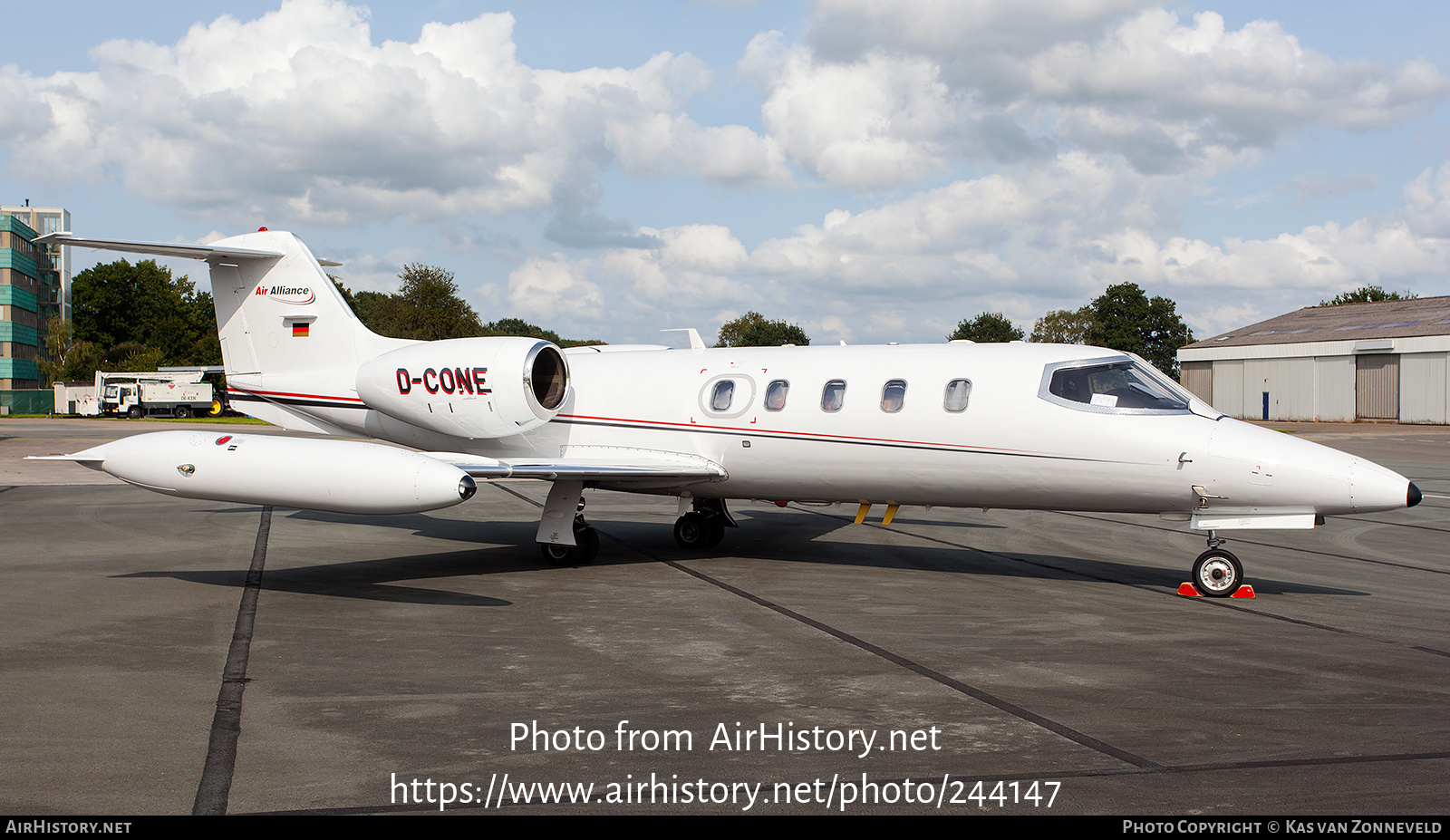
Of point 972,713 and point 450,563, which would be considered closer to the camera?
point 972,713

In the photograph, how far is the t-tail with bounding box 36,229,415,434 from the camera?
1503 cm

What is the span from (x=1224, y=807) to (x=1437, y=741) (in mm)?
2025

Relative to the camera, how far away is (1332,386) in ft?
205

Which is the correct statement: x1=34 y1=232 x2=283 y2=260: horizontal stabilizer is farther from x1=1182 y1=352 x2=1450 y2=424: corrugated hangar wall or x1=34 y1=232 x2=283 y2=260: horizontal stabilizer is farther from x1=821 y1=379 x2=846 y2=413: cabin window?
x1=1182 y1=352 x2=1450 y2=424: corrugated hangar wall

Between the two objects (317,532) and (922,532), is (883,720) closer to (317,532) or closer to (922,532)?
(922,532)

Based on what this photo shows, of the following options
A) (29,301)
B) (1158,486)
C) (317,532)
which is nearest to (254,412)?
(317,532)

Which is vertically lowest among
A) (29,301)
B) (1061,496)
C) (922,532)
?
(922,532)

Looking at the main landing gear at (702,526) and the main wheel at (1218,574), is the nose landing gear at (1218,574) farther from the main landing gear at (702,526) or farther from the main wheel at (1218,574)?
the main landing gear at (702,526)

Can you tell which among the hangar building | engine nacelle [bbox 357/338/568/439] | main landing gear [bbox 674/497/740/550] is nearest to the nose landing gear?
main landing gear [bbox 674/497/740/550]

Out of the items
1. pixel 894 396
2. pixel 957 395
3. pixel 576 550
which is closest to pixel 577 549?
pixel 576 550

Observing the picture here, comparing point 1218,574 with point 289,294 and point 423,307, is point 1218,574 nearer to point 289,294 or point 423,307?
point 289,294

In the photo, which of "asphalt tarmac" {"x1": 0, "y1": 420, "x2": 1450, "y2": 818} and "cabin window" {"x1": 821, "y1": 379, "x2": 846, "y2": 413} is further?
"cabin window" {"x1": 821, "y1": 379, "x2": 846, "y2": 413}

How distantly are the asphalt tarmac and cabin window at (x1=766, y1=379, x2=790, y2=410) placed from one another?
Result: 81.0 inches

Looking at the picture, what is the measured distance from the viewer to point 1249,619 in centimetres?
960
